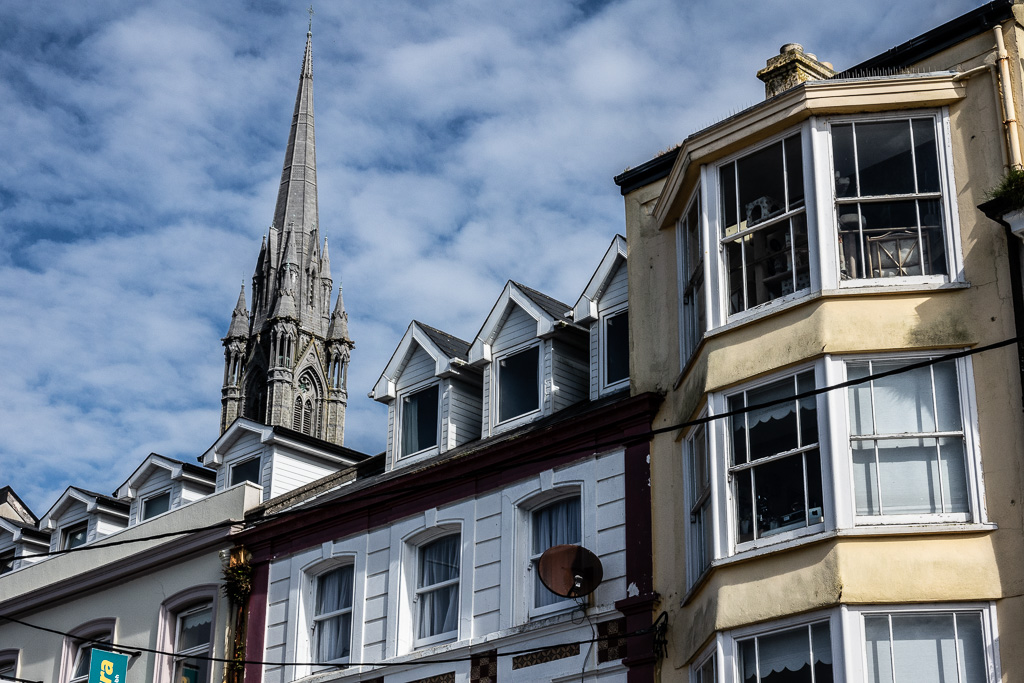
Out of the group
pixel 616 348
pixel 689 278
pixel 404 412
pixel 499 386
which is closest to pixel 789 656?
pixel 689 278

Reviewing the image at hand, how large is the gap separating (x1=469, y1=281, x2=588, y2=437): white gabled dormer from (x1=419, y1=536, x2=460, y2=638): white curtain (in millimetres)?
2232

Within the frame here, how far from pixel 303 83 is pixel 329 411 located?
124 ft

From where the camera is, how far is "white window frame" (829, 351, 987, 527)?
16.5 meters

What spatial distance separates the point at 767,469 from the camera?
17750mm

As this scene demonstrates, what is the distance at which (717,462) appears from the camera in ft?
60.0

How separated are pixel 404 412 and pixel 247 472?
A: 17.1ft

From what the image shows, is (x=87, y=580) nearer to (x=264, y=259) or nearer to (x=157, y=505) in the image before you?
(x=157, y=505)

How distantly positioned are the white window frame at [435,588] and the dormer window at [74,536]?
12.1m

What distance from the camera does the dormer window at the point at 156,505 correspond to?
32.1 m

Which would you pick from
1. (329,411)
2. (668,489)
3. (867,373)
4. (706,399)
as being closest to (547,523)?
(668,489)

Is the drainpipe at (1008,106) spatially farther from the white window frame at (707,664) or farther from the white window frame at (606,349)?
the white window frame at (606,349)

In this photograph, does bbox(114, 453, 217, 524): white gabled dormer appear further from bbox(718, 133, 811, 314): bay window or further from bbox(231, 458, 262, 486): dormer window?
bbox(718, 133, 811, 314): bay window

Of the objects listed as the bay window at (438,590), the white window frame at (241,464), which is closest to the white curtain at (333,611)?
the bay window at (438,590)

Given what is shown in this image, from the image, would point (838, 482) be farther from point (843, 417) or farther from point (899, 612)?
point (899, 612)
